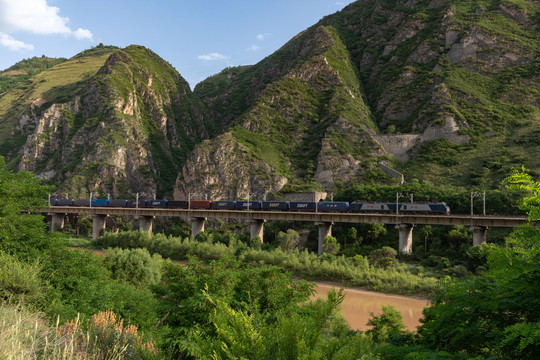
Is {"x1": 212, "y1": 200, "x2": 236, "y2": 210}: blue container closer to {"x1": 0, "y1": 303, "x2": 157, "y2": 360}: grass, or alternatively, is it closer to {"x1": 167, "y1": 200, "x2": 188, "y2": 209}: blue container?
{"x1": 167, "y1": 200, "x2": 188, "y2": 209}: blue container

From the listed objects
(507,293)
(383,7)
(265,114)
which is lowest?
(507,293)

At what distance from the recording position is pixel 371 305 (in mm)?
42875

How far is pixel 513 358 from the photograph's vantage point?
25.5 feet

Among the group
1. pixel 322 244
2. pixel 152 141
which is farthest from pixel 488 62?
pixel 152 141

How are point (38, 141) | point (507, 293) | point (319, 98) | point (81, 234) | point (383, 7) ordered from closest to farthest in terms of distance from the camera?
point (507, 293) → point (81, 234) → point (319, 98) → point (38, 141) → point (383, 7)

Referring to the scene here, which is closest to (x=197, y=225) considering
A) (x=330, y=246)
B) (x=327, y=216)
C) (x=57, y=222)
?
(x=327, y=216)

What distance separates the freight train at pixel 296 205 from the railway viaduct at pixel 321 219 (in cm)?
249

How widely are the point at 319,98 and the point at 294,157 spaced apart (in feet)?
113

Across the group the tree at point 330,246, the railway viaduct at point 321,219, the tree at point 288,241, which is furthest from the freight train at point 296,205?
the tree at point 330,246

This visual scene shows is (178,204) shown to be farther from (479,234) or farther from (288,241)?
(479,234)

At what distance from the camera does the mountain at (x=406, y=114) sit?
108 metres

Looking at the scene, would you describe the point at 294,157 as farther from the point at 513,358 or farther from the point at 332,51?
the point at 513,358

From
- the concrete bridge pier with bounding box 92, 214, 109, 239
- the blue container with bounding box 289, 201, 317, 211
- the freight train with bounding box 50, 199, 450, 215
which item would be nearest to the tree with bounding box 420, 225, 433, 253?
the freight train with bounding box 50, 199, 450, 215

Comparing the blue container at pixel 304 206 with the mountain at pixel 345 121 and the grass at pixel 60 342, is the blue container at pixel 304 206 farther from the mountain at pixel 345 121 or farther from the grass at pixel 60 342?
the grass at pixel 60 342
